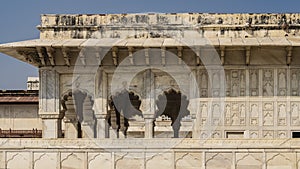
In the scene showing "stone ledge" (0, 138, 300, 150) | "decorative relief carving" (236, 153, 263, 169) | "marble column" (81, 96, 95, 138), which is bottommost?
"decorative relief carving" (236, 153, 263, 169)

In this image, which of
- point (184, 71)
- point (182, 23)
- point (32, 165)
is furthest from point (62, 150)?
point (182, 23)

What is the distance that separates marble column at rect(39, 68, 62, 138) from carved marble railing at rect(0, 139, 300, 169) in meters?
3.53

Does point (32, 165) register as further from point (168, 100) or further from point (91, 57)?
point (168, 100)

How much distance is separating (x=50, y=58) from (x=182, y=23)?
3.78 m

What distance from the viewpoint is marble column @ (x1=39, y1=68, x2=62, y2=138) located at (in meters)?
15.8

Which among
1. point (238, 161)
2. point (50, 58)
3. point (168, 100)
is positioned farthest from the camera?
point (168, 100)

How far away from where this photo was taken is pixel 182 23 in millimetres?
16172

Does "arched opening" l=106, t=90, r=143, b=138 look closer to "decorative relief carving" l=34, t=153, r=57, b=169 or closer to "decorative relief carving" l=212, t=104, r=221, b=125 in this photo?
"decorative relief carving" l=212, t=104, r=221, b=125

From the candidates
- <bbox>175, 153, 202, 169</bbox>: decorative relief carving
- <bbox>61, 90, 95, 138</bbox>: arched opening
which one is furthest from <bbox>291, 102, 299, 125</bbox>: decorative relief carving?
<bbox>61, 90, 95, 138</bbox>: arched opening

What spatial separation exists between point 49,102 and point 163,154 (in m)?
4.98

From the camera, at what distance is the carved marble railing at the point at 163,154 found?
12.0m

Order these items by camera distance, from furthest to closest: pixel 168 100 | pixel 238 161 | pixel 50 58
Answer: pixel 168 100
pixel 50 58
pixel 238 161

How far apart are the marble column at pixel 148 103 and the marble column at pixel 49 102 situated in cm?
238

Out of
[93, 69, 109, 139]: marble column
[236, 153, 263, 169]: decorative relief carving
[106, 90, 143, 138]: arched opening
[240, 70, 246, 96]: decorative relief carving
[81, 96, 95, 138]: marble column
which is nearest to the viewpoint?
[236, 153, 263, 169]: decorative relief carving
